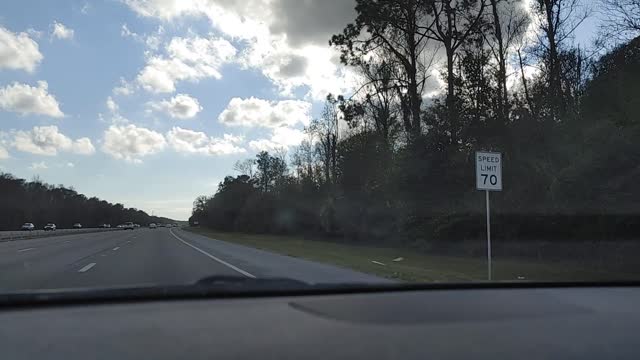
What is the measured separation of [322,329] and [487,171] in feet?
40.2

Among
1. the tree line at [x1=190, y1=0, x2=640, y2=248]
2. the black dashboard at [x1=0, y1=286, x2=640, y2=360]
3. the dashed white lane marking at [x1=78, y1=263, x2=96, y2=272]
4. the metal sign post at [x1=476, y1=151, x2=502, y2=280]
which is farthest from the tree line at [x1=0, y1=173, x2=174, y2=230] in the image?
the black dashboard at [x1=0, y1=286, x2=640, y2=360]

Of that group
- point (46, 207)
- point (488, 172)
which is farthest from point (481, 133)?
point (46, 207)

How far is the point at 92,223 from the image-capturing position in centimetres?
15362

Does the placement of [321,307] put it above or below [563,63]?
below

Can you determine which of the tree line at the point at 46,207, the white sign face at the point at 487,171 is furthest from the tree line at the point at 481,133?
the tree line at the point at 46,207

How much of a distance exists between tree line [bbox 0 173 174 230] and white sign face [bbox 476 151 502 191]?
105 meters

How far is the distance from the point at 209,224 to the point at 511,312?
435 ft

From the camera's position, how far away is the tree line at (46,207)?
109125 mm

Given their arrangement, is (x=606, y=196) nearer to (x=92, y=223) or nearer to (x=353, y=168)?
(x=353, y=168)

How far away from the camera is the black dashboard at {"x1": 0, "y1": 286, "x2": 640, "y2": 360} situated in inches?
102

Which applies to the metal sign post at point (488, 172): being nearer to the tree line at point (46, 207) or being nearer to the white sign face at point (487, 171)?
the white sign face at point (487, 171)

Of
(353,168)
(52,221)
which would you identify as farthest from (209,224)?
(353,168)

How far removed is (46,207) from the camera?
418 feet

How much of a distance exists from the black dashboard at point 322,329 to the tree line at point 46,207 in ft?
366
